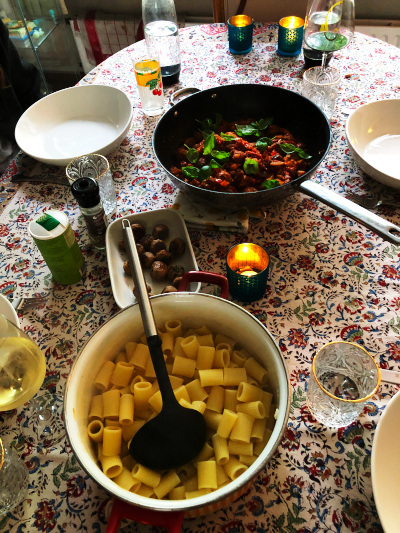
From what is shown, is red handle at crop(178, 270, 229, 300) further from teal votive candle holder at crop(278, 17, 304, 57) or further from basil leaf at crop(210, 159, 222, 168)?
teal votive candle holder at crop(278, 17, 304, 57)

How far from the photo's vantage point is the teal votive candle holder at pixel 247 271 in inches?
35.4

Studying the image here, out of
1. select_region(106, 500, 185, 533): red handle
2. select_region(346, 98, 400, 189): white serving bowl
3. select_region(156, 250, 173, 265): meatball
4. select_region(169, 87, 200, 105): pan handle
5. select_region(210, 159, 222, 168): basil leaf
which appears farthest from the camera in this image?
select_region(169, 87, 200, 105): pan handle

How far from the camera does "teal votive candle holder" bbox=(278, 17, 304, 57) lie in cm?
163

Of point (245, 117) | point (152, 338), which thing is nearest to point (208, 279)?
point (152, 338)

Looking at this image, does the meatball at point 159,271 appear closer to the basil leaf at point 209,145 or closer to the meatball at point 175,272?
the meatball at point 175,272

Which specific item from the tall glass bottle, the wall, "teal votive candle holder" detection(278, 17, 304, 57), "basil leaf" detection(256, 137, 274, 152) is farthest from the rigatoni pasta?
the wall

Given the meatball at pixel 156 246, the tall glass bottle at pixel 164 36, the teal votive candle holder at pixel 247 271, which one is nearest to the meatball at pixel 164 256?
the meatball at pixel 156 246

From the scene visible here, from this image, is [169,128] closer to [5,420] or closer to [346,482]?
[5,420]

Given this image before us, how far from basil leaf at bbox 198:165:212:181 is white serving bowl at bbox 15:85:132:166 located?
1.18 ft

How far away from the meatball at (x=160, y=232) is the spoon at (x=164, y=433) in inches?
→ 16.4

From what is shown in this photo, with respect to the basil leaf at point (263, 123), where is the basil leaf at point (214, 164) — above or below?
above

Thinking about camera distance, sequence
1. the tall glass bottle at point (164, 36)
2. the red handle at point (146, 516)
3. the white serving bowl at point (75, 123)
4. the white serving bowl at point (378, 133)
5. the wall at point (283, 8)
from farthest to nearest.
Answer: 1. the wall at point (283, 8)
2. the tall glass bottle at point (164, 36)
3. the white serving bowl at point (75, 123)
4. the white serving bowl at point (378, 133)
5. the red handle at point (146, 516)

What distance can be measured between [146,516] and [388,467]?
384 millimetres

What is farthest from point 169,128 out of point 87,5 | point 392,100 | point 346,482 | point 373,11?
point 87,5
